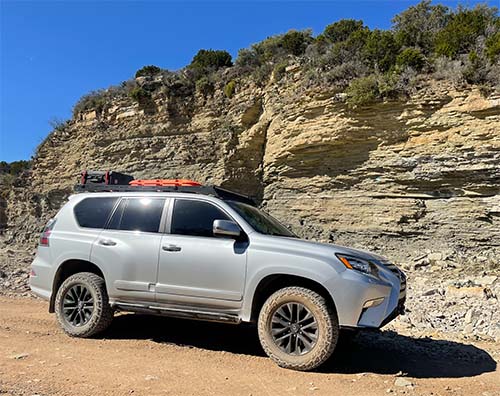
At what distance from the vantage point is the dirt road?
3.54 metres

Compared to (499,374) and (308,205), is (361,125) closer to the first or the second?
(308,205)

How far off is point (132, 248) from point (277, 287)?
75.5 inches

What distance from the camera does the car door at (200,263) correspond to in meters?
4.54

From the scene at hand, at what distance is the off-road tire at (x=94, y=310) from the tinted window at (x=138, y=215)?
75cm

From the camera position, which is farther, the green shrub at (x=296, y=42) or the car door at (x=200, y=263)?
the green shrub at (x=296, y=42)

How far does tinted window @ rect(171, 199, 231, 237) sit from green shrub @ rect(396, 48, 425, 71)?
10230 millimetres

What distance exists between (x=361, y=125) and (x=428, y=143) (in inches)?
82.4

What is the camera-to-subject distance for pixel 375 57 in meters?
13.7

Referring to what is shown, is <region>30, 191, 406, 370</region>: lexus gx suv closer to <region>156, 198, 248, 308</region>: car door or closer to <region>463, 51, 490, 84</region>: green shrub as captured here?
<region>156, 198, 248, 308</region>: car door

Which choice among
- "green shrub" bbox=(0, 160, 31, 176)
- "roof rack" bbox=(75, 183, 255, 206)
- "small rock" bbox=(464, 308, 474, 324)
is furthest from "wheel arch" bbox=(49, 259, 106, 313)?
"green shrub" bbox=(0, 160, 31, 176)

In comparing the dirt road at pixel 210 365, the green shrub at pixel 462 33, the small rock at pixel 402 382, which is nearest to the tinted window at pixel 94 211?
the dirt road at pixel 210 365

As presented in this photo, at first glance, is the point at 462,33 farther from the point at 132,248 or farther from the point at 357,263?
the point at 132,248

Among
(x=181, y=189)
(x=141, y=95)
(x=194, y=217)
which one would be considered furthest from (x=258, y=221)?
(x=141, y=95)

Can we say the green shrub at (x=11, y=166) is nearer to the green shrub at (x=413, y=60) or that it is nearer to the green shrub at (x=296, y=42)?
the green shrub at (x=296, y=42)
